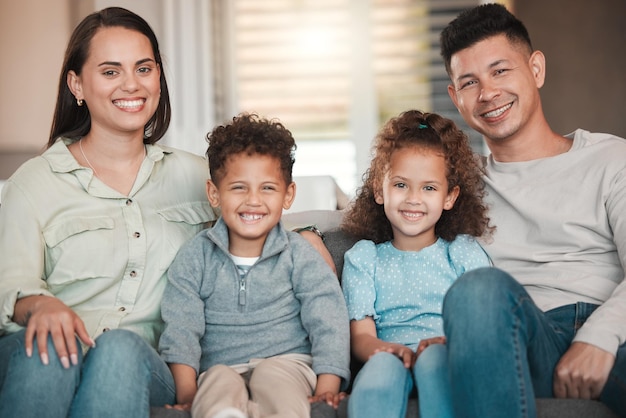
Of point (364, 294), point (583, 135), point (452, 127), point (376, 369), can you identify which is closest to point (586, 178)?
point (583, 135)

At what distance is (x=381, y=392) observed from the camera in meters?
1.40

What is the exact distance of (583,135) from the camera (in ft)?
6.11

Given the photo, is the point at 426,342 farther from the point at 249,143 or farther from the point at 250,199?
the point at 249,143

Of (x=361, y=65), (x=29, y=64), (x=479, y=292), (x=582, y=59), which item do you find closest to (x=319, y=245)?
(x=479, y=292)

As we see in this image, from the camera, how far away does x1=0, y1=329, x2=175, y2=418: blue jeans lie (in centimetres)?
132

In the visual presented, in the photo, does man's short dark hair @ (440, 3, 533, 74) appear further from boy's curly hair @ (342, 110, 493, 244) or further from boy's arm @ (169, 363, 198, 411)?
boy's arm @ (169, 363, 198, 411)

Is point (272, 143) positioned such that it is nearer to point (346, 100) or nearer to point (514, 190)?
point (514, 190)

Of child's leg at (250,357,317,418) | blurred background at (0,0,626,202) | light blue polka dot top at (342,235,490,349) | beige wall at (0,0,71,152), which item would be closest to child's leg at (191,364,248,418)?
child's leg at (250,357,317,418)

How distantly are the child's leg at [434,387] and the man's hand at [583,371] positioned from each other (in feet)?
0.71

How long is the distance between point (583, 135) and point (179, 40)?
3.08 meters

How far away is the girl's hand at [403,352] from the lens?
5.06 ft

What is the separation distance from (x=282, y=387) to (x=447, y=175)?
68 cm

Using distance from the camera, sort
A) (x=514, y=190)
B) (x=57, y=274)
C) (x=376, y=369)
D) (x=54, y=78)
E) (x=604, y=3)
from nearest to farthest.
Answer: (x=376, y=369) < (x=57, y=274) < (x=514, y=190) < (x=54, y=78) < (x=604, y=3)

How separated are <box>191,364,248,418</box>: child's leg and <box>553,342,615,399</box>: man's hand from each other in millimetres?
600
